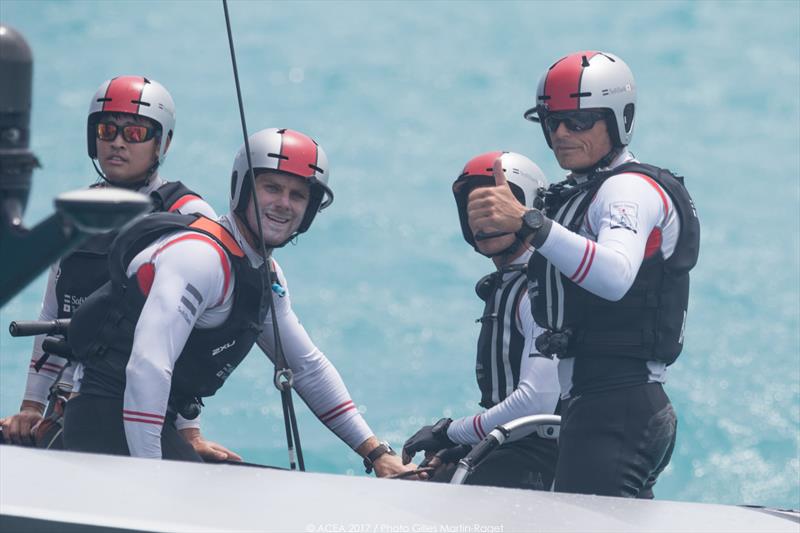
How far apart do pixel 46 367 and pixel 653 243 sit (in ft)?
7.78

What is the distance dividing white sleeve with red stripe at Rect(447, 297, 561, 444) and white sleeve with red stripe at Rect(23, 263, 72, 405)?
155cm

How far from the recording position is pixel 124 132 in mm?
5059

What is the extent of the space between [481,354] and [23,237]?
118 inches

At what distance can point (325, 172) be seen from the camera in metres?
4.38

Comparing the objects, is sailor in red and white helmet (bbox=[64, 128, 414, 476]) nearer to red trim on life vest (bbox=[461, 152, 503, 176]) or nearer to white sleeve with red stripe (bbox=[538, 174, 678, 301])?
red trim on life vest (bbox=[461, 152, 503, 176])

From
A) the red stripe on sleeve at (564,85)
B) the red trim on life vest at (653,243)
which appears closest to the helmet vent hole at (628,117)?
the red stripe on sleeve at (564,85)

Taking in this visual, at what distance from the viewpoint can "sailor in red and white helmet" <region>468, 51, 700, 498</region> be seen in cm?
372

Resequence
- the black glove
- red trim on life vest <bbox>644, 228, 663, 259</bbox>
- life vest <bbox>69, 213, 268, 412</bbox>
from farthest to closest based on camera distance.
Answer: the black glove < life vest <bbox>69, 213, 268, 412</bbox> < red trim on life vest <bbox>644, 228, 663, 259</bbox>

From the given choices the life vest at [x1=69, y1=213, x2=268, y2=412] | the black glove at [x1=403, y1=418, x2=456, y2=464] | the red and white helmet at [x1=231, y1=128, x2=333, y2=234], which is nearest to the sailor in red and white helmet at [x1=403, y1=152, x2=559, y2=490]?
the black glove at [x1=403, y1=418, x2=456, y2=464]

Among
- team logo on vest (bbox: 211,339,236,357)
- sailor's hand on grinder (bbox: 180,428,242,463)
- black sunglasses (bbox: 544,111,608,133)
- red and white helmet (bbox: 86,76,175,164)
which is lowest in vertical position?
sailor's hand on grinder (bbox: 180,428,242,463)

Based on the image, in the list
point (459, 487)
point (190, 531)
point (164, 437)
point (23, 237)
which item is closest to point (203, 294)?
point (164, 437)

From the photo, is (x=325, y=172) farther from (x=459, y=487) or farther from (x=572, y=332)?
(x=459, y=487)

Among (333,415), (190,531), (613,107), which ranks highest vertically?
(613,107)

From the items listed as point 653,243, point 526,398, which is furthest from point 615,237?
point 526,398
